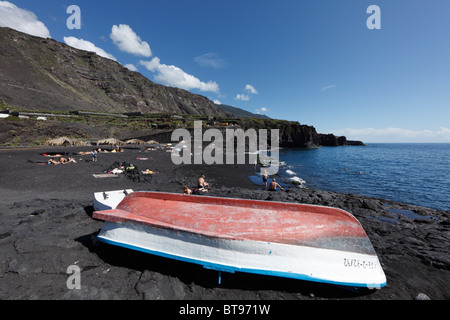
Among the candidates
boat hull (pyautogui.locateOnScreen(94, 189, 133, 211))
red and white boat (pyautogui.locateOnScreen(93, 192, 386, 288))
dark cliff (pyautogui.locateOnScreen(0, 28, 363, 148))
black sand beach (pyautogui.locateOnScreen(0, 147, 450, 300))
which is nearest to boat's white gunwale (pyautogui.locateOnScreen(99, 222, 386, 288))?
red and white boat (pyautogui.locateOnScreen(93, 192, 386, 288))

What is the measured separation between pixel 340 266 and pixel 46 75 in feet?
385

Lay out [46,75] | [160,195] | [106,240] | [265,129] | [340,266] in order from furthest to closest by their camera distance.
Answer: [46,75] < [265,129] < [160,195] < [106,240] < [340,266]

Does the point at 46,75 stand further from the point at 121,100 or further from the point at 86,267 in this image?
the point at 86,267

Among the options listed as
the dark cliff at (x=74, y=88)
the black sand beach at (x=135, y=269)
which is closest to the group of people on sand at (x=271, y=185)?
the black sand beach at (x=135, y=269)

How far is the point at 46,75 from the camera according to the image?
7706 cm

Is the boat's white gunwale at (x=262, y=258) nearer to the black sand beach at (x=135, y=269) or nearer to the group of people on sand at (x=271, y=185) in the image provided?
the black sand beach at (x=135, y=269)

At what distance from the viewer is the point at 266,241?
10.8ft

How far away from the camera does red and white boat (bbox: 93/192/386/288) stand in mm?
3229

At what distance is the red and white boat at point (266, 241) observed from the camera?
3.23 m

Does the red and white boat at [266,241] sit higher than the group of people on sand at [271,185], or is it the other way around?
the red and white boat at [266,241]

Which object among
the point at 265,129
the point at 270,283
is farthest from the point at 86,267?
the point at 265,129

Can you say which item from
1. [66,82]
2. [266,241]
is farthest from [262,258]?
[66,82]

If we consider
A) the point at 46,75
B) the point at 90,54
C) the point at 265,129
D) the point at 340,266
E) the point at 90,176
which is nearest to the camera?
the point at 340,266
